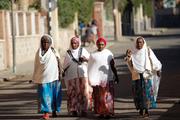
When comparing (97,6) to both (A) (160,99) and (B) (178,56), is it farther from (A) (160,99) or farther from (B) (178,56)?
(A) (160,99)

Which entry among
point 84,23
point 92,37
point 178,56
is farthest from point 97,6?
point 178,56

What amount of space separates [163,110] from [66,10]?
27.4 m

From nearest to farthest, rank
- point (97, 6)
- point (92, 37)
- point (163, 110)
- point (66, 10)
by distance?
point (163, 110) → point (66, 10) → point (92, 37) → point (97, 6)

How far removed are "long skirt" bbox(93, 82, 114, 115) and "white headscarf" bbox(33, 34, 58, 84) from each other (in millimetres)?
855

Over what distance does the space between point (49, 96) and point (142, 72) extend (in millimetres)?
1838

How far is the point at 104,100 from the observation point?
45.7ft

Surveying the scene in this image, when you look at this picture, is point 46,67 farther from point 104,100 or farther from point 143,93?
point 143,93

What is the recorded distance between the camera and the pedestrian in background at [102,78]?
14.0m

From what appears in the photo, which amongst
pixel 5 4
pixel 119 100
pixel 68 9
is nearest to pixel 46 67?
pixel 119 100

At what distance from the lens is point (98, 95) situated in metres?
14.1

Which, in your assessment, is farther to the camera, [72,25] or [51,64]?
[72,25]

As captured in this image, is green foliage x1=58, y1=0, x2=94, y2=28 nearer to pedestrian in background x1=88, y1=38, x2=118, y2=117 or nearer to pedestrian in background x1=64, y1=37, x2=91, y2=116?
pedestrian in background x1=64, y1=37, x2=91, y2=116

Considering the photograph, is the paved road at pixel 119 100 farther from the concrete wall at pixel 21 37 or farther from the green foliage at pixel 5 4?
the green foliage at pixel 5 4

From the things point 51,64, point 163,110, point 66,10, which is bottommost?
point 163,110
